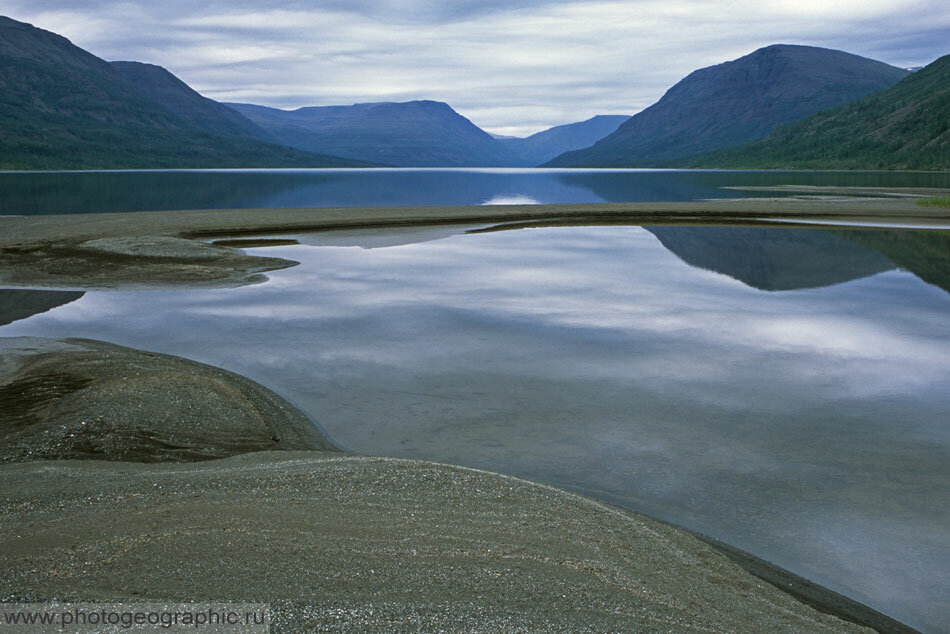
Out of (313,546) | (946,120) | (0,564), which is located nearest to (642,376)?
(313,546)

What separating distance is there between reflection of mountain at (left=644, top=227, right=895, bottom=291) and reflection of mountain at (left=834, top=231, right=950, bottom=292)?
64cm

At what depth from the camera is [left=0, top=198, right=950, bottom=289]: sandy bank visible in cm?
2356

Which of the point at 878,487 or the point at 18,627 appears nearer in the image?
the point at 18,627

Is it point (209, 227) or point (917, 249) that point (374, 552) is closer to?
point (917, 249)

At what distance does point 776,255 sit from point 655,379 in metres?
21.1

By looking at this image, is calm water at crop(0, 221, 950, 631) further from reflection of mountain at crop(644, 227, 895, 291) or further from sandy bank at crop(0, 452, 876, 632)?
sandy bank at crop(0, 452, 876, 632)

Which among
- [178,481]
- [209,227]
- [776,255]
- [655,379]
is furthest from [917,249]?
[209,227]

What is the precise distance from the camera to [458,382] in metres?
12.0

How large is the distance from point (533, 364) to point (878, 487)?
6241mm

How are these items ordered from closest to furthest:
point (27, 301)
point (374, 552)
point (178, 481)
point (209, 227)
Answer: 1. point (374, 552)
2. point (178, 481)
3. point (27, 301)
4. point (209, 227)

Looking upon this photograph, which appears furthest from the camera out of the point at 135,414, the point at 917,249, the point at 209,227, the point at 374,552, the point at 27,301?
the point at 209,227

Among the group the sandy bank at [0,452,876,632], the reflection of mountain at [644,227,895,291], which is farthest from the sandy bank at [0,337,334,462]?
the reflection of mountain at [644,227,895,291]

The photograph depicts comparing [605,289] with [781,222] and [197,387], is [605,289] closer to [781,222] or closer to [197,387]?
[197,387]

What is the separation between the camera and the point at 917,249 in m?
31.5
